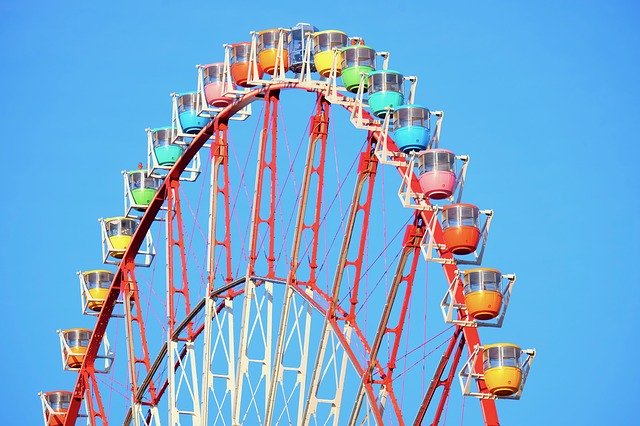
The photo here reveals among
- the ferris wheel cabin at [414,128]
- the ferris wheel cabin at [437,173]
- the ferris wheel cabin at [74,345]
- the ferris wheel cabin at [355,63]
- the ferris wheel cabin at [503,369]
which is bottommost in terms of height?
the ferris wheel cabin at [74,345]

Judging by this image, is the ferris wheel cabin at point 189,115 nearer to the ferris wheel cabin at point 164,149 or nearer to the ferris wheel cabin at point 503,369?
the ferris wheel cabin at point 164,149

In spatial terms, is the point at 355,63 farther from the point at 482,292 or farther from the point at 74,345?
the point at 74,345

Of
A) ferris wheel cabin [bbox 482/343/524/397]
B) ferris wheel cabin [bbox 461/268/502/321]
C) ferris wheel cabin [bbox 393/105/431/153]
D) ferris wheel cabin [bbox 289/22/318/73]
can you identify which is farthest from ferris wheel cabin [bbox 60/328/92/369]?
ferris wheel cabin [bbox 482/343/524/397]

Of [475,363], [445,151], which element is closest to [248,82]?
[445,151]

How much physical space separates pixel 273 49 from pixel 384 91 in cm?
617

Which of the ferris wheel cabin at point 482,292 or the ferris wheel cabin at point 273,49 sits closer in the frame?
the ferris wheel cabin at point 482,292

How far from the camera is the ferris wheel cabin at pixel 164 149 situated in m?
79.6

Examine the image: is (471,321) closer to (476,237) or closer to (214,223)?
(476,237)

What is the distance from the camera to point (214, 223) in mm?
76250

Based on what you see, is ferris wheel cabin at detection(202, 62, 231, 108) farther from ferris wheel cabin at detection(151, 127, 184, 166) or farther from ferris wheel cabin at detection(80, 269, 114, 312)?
ferris wheel cabin at detection(80, 269, 114, 312)

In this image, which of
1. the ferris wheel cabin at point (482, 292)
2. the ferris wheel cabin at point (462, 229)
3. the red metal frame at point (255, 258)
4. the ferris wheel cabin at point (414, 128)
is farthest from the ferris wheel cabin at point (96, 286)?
the ferris wheel cabin at point (482, 292)

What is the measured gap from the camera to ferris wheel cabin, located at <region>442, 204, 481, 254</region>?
64312mm

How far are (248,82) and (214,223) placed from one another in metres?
5.07

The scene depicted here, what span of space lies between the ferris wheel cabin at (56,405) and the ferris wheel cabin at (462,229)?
25653mm
